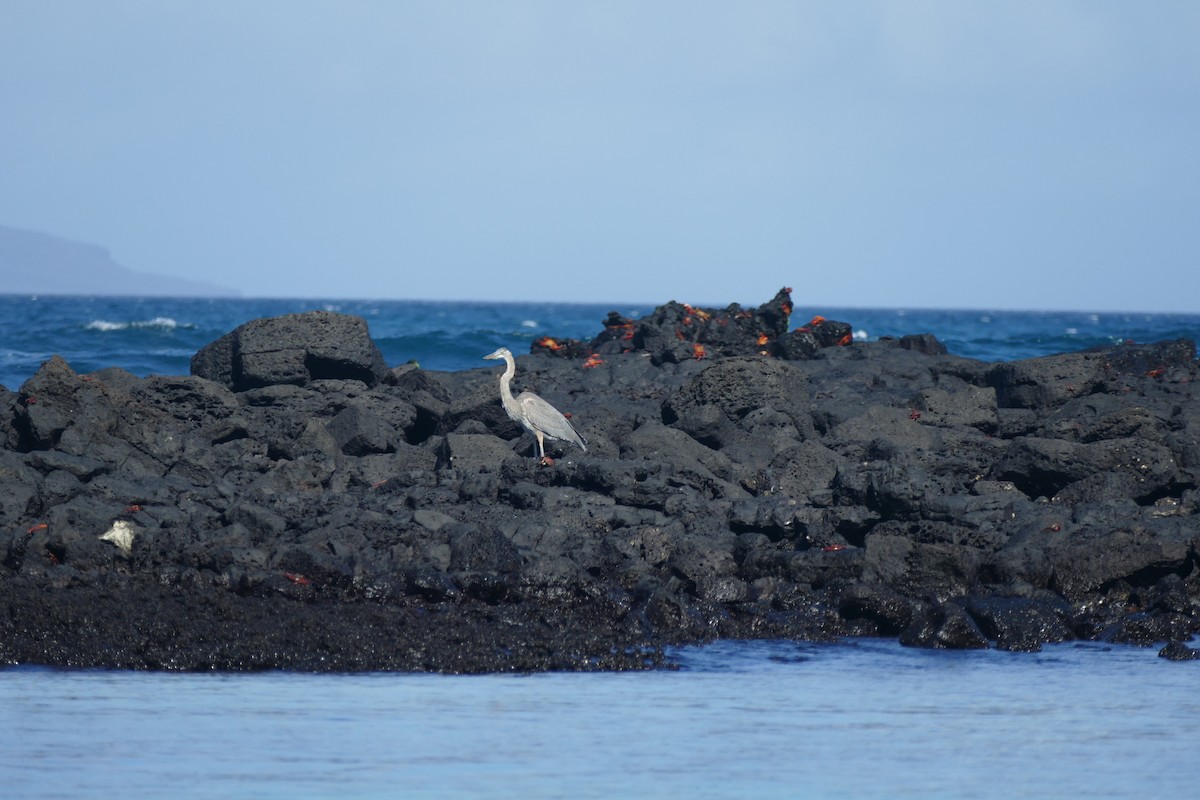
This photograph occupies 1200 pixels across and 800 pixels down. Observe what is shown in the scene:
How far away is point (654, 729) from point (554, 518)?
17.4 feet

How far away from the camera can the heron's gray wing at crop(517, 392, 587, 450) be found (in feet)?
56.1

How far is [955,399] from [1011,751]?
11364mm

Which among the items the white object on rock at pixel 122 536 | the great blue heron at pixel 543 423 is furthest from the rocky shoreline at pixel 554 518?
the great blue heron at pixel 543 423

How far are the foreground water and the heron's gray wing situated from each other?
6.02 m

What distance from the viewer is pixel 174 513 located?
1402cm

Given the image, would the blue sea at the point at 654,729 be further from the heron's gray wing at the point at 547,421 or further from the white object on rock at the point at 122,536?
the heron's gray wing at the point at 547,421

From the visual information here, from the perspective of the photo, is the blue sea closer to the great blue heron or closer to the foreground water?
the foreground water

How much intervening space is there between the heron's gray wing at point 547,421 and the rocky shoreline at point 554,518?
0.93 ft

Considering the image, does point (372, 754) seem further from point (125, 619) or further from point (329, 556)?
point (329, 556)

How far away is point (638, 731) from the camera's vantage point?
9.12m

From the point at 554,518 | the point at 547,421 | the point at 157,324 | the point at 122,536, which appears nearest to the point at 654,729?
the point at 554,518

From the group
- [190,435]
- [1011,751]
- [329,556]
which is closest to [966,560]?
[1011,751]

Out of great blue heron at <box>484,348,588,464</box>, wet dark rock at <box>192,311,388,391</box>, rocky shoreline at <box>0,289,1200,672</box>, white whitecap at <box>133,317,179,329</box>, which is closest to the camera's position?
rocky shoreline at <box>0,289,1200,672</box>

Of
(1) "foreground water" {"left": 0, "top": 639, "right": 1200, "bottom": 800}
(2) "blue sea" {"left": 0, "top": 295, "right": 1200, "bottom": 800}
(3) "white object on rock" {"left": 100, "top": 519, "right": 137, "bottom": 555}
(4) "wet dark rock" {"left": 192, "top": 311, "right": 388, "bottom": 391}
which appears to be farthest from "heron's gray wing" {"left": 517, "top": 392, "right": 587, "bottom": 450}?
(1) "foreground water" {"left": 0, "top": 639, "right": 1200, "bottom": 800}
